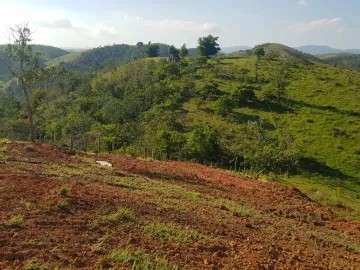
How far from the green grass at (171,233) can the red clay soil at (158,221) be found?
0.77 ft

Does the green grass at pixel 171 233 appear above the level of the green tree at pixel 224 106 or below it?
above

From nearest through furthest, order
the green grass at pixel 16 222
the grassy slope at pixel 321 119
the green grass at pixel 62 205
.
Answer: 1. the green grass at pixel 16 222
2. the green grass at pixel 62 205
3. the grassy slope at pixel 321 119

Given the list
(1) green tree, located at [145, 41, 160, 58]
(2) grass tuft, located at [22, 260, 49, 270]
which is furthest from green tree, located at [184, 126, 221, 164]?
(1) green tree, located at [145, 41, 160, 58]

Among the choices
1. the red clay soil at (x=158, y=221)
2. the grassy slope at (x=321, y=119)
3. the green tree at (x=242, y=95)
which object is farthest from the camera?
the green tree at (x=242, y=95)

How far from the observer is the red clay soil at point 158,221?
780 cm

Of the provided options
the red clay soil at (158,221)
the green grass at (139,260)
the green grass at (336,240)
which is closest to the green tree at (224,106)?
the red clay soil at (158,221)

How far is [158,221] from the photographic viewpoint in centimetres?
1027

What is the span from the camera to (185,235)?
9344 mm

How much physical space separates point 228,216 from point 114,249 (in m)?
5.72

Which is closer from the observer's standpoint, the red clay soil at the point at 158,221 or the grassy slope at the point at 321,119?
the red clay soil at the point at 158,221

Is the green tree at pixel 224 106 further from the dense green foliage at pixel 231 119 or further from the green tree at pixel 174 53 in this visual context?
the green tree at pixel 174 53

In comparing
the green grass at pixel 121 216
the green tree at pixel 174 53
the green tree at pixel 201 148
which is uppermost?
the green tree at pixel 174 53

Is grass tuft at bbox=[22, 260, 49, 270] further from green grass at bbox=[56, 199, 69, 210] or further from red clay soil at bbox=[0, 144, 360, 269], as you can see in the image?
green grass at bbox=[56, 199, 69, 210]

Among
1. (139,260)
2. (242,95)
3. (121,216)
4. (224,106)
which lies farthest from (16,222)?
(242,95)
